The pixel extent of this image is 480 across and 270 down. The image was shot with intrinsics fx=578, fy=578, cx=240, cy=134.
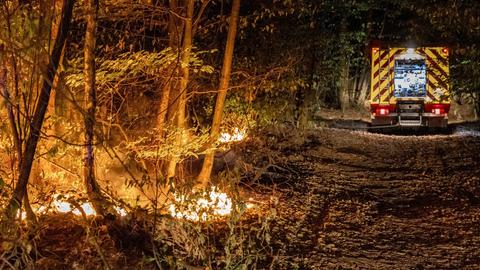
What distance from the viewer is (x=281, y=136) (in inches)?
579

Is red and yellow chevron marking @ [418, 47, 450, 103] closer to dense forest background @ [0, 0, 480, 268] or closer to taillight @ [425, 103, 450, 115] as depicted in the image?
taillight @ [425, 103, 450, 115]

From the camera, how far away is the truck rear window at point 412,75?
57.5 ft

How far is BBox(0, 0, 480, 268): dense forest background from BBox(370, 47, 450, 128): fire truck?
3987 millimetres

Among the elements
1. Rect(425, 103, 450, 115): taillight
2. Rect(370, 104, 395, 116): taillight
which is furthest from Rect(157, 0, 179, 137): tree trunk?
Rect(425, 103, 450, 115): taillight

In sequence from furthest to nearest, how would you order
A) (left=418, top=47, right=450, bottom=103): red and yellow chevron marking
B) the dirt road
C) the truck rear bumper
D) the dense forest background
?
the truck rear bumper, (left=418, top=47, right=450, bottom=103): red and yellow chevron marking, the dirt road, the dense forest background

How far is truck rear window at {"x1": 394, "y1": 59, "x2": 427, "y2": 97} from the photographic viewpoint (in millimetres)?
17516

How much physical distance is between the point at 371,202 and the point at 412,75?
383 inches

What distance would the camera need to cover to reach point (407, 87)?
57.8 ft

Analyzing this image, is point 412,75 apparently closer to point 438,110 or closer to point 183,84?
point 438,110

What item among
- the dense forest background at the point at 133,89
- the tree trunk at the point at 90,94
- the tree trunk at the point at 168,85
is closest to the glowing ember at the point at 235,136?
the dense forest background at the point at 133,89

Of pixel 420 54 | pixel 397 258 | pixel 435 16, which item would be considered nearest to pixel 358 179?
pixel 435 16

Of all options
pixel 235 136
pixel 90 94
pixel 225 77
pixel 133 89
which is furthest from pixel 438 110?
pixel 90 94

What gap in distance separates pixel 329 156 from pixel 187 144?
6.12 metres

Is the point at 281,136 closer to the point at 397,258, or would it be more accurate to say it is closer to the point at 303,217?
the point at 303,217
